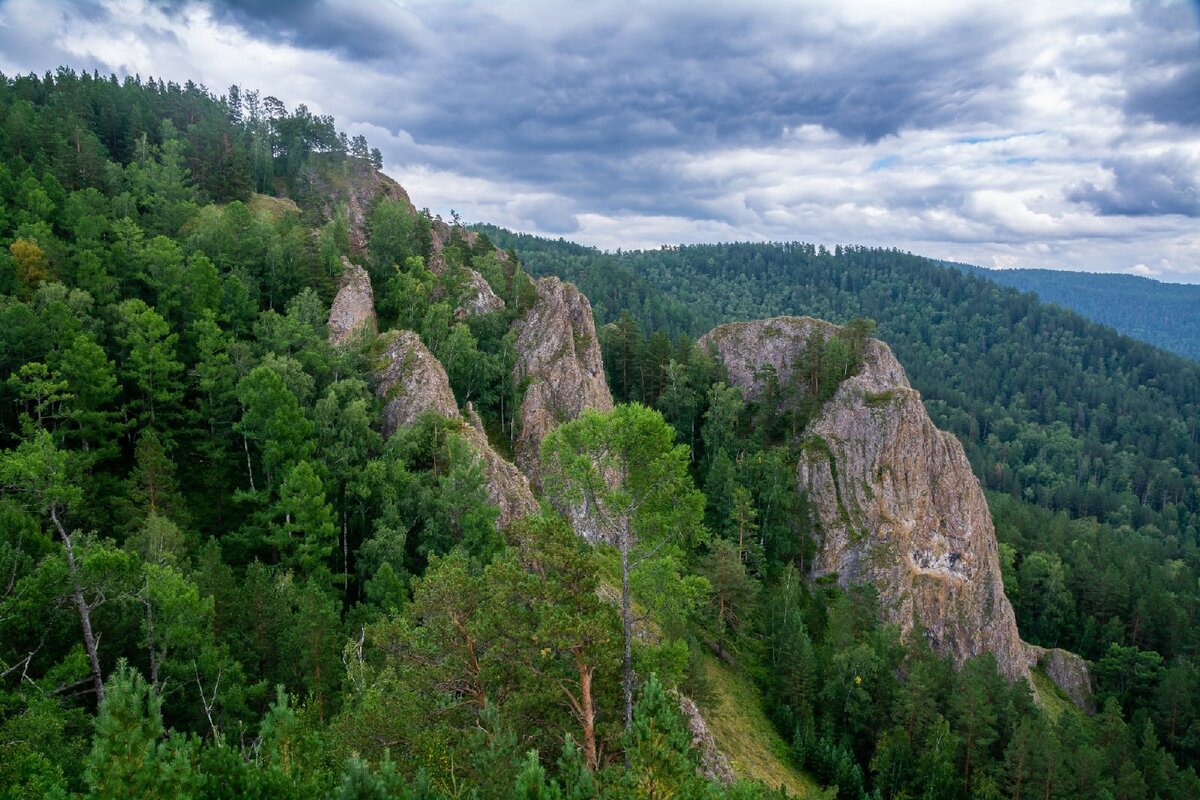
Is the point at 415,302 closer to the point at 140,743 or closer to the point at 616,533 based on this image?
the point at 616,533

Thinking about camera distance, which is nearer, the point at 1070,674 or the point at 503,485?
the point at 503,485

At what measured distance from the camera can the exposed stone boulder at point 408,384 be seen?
1770 inches

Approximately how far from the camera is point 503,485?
4278 cm

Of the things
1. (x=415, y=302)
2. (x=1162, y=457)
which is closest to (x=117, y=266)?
(x=415, y=302)

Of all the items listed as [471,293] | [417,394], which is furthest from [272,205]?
[417,394]

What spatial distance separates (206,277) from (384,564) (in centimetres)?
2803

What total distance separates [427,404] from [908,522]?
45.6 meters

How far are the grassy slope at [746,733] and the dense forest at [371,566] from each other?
38cm

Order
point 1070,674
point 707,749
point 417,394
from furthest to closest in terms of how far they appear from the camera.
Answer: point 1070,674 < point 417,394 < point 707,749

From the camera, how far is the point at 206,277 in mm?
45250

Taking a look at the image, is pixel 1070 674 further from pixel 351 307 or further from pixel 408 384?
pixel 351 307

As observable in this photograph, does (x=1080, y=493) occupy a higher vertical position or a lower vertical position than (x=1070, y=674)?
lower

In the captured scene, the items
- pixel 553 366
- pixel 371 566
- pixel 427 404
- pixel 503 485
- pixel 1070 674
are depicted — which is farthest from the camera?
A: pixel 1070 674

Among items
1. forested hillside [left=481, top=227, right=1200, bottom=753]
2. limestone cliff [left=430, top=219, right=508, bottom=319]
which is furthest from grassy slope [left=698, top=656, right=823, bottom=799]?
limestone cliff [left=430, top=219, right=508, bottom=319]
